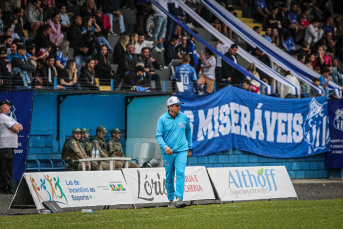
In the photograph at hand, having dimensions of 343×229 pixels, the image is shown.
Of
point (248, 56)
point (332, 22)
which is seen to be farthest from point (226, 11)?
point (332, 22)

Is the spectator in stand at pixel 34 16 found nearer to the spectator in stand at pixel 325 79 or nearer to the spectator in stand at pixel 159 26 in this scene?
the spectator in stand at pixel 159 26

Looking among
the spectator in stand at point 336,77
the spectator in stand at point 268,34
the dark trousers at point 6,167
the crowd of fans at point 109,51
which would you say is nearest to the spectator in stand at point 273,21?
the crowd of fans at point 109,51

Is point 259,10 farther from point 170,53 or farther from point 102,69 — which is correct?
point 102,69

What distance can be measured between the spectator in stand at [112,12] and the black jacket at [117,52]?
2.09m

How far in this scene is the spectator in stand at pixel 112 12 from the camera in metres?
20.0

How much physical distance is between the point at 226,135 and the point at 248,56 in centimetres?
412

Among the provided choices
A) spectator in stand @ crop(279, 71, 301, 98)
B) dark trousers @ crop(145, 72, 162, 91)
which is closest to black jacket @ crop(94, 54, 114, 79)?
dark trousers @ crop(145, 72, 162, 91)

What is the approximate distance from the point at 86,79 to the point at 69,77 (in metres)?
0.45

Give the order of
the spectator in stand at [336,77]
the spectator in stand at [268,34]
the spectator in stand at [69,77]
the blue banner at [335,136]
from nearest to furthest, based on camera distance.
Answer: the spectator in stand at [69,77] < the blue banner at [335,136] < the spectator in stand at [336,77] < the spectator in stand at [268,34]

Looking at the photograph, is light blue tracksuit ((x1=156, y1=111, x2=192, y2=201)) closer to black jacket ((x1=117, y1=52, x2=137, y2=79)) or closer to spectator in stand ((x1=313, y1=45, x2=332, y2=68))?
black jacket ((x1=117, y1=52, x2=137, y2=79))

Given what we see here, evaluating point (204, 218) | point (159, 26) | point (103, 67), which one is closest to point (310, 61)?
point (159, 26)

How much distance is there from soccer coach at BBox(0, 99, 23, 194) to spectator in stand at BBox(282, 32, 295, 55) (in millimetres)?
13098

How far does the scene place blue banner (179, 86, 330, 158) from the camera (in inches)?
654

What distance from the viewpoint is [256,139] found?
1766 centimetres
